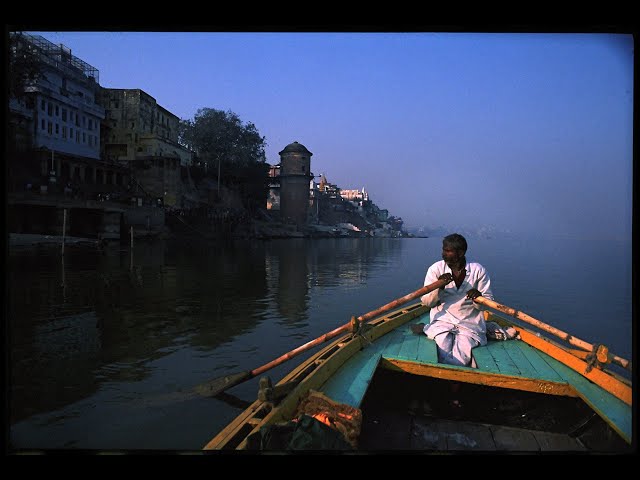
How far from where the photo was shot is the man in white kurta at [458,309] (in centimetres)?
504

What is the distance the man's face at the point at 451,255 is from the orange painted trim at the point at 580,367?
162 cm

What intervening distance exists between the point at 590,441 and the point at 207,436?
402 centimetres

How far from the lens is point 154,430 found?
5203mm

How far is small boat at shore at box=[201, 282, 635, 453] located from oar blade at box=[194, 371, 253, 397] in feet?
5.62

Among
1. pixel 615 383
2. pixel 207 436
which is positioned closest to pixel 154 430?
pixel 207 436

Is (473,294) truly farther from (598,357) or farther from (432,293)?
(598,357)

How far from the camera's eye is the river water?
17.6ft

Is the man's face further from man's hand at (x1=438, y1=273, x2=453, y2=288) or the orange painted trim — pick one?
the orange painted trim

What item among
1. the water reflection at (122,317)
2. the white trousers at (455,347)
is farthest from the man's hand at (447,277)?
the water reflection at (122,317)

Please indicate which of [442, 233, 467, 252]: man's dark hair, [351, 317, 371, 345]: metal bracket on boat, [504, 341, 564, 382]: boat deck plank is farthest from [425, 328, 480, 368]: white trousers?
[442, 233, 467, 252]: man's dark hair

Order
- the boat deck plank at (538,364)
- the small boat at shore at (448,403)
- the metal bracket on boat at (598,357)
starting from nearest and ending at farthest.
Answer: the small boat at shore at (448,403)
the metal bracket on boat at (598,357)
the boat deck plank at (538,364)

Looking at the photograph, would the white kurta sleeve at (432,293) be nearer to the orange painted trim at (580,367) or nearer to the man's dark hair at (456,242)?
the man's dark hair at (456,242)

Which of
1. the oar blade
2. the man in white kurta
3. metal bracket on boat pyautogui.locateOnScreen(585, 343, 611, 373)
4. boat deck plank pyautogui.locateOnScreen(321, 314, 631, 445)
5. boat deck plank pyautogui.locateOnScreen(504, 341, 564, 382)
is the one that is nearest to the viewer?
boat deck plank pyautogui.locateOnScreen(321, 314, 631, 445)

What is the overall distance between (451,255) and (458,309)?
0.77 meters
